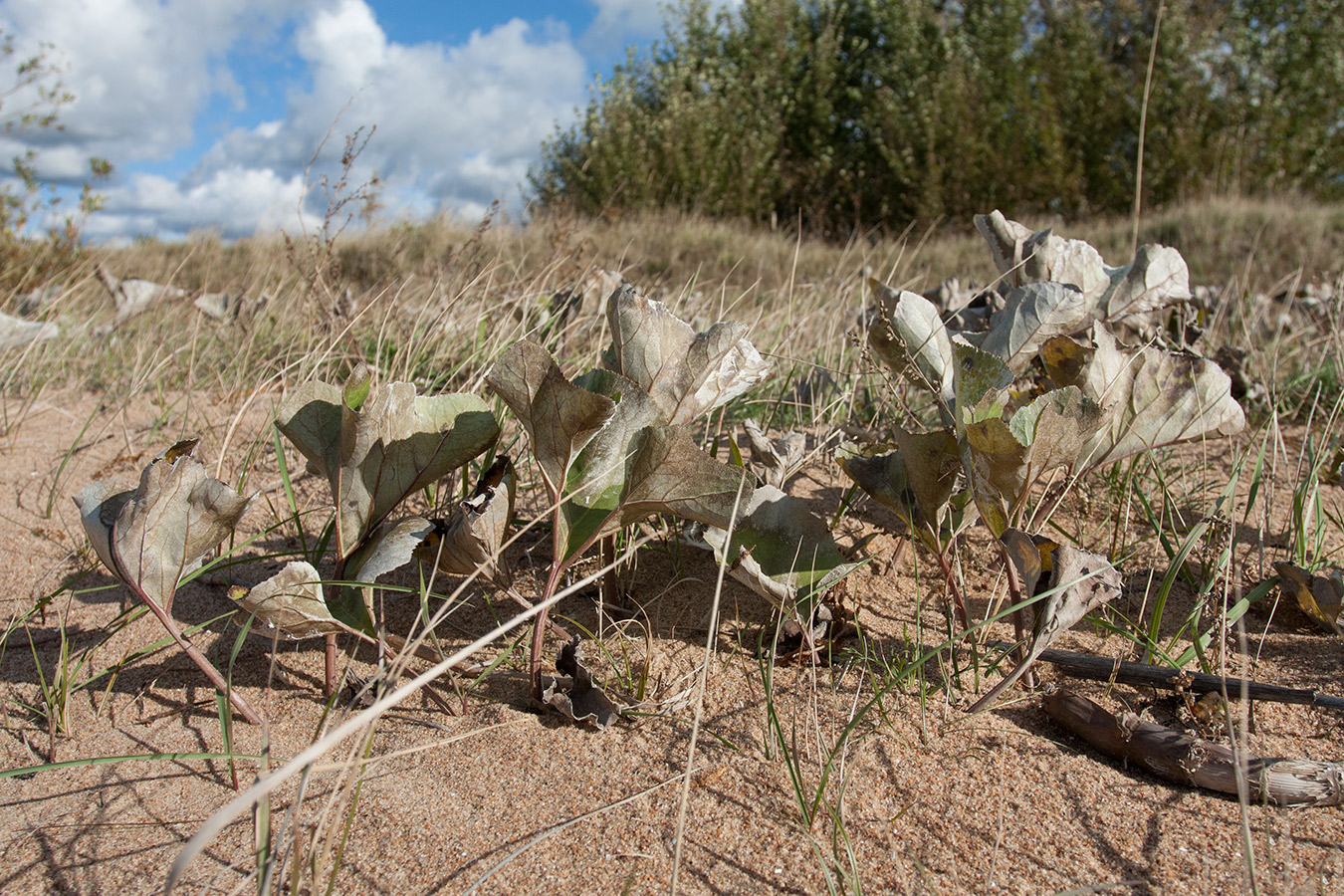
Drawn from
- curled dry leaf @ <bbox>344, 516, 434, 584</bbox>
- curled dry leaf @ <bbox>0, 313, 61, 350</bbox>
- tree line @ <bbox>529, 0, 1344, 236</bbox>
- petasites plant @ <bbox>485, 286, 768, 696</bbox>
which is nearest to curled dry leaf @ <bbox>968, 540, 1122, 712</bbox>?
petasites plant @ <bbox>485, 286, 768, 696</bbox>

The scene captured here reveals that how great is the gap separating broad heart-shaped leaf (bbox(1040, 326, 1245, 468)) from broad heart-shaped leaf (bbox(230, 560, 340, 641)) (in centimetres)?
106

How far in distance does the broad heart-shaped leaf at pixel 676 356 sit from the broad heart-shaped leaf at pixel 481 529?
0.21m

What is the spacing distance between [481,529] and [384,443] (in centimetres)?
20

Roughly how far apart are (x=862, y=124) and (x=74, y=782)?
1695cm

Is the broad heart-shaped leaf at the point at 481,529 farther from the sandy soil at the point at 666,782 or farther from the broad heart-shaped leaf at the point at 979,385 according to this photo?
the broad heart-shaped leaf at the point at 979,385

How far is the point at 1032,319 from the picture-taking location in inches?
49.0

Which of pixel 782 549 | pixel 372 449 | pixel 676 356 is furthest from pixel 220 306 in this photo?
pixel 782 549

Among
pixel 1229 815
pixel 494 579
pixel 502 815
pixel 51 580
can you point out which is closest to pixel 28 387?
pixel 51 580

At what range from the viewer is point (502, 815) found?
864 mm

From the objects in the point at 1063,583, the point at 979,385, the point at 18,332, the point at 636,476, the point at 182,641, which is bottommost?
the point at 182,641

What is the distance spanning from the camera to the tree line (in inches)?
513

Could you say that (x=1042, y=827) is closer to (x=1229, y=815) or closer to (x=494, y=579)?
(x=1229, y=815)

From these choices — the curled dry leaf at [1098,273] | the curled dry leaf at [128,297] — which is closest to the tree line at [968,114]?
the curled dry leaf at [128,297]

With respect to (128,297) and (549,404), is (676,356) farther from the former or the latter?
(128,297)
